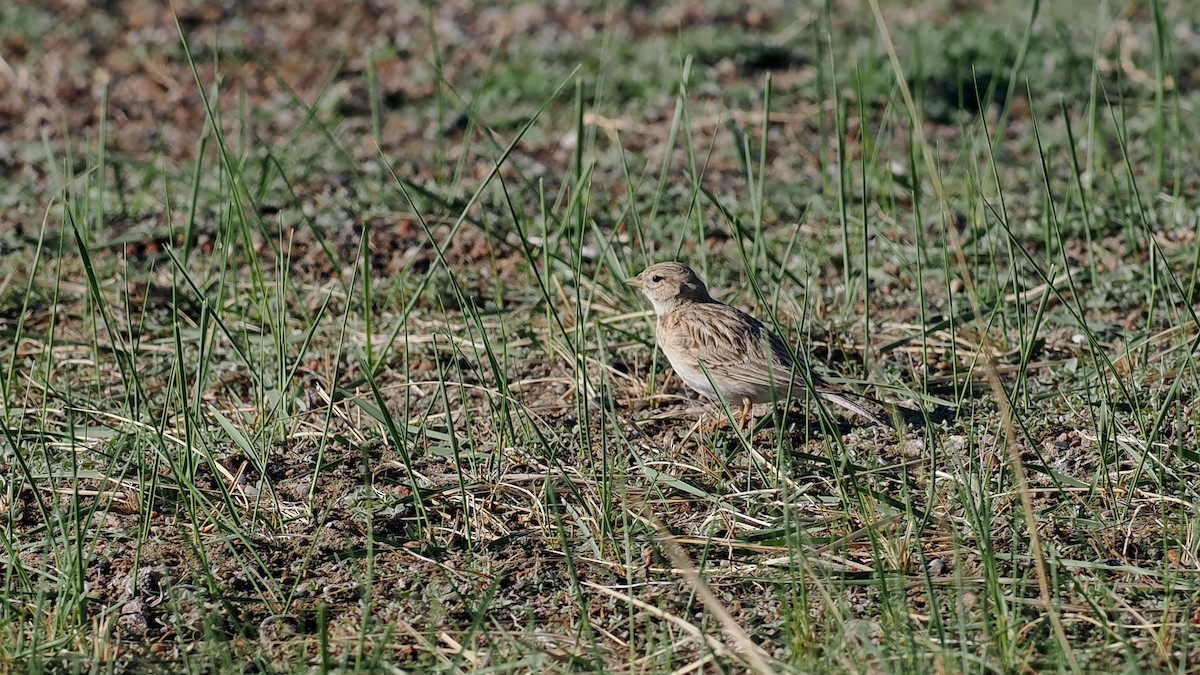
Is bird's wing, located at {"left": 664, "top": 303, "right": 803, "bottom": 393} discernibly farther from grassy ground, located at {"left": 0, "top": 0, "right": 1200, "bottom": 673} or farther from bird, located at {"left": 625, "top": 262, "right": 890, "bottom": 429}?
grassy ground, located at {"left": 0, "top": 0, "right": 1200, "bottom": 673}

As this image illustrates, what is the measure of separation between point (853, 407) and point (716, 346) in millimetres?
647

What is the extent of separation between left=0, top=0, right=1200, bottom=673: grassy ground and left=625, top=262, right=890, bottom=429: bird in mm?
174

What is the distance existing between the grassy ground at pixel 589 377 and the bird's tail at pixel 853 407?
84 mm

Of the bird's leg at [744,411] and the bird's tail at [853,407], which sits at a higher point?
the bird's tail at [853,407]

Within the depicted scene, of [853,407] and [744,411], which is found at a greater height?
[853,407]

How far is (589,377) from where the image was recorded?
5.65 metres

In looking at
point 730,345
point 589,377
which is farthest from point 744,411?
point 589,377

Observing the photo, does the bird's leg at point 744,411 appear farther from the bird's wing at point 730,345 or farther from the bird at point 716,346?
the bird's wing at point 730,345

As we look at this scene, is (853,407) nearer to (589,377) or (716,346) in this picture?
(716,346)

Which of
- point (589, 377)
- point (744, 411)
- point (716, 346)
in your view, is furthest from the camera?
point (589, 377)

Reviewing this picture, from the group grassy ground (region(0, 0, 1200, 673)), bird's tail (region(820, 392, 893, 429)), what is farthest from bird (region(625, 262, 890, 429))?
grassy ground (region(0, 0, 1200, 673))

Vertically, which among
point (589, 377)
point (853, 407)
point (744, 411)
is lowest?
point (744, 411)

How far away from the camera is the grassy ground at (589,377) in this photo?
3887mm

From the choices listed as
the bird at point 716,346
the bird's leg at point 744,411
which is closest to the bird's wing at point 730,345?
the bird at point 716,346
